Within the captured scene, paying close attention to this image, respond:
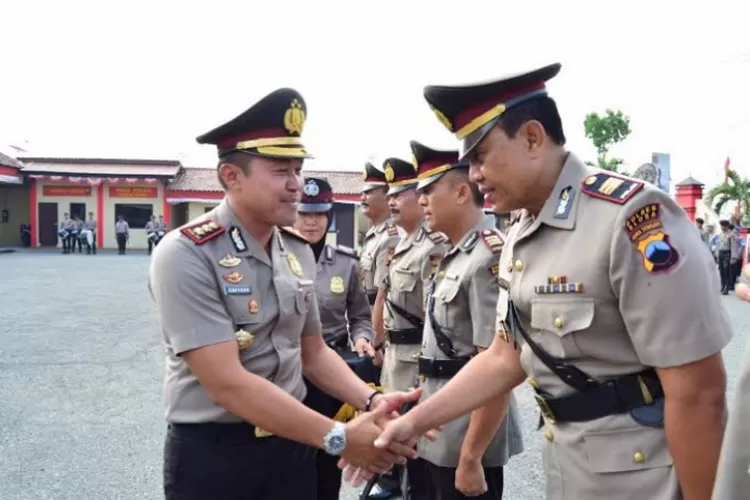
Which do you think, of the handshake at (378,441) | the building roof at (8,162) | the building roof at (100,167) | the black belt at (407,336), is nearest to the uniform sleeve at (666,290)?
the handshake at (378,441)

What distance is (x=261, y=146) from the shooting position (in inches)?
93.9

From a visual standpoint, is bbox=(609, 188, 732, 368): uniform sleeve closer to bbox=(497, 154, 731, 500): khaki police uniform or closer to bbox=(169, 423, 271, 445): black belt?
bbox=(497, 154, 731, 500): khaki police uniform

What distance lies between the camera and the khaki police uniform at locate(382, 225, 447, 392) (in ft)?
13.2

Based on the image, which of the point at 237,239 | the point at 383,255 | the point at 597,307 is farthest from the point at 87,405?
the point at 597,307

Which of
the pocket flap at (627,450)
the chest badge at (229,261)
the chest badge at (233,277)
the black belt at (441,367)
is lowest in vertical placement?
the black belt at (441,367)

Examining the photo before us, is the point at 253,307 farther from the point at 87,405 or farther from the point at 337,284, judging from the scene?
the point at 87,405

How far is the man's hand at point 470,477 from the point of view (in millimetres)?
2688

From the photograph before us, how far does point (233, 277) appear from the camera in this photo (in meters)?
2.29

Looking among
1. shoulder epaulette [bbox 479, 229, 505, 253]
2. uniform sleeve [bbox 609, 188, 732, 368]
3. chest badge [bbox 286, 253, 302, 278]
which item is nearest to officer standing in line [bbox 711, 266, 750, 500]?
uniform sleeve [bbox 609, 188, 732, 368]

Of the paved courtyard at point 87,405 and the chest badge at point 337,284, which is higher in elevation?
the chest badge at point 337,284

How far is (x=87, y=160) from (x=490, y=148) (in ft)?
117

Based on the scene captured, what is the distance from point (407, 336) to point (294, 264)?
167 cm

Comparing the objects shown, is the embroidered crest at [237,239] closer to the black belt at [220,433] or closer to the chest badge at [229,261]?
the chest badge at [229,261]

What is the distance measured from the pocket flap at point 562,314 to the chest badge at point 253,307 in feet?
3.10
